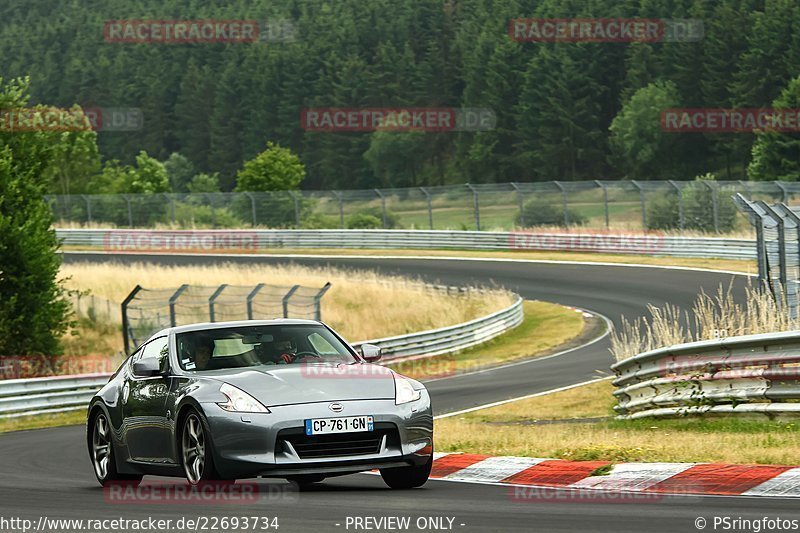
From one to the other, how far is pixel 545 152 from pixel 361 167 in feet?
81.9

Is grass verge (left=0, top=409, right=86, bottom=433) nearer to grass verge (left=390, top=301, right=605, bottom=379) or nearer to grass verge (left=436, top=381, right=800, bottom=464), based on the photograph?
grass verge (left=436, top=381, right=800, bottom=464)

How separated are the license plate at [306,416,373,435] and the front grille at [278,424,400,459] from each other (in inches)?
1.3

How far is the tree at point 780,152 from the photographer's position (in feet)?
243

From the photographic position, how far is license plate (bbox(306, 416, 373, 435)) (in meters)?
9.17

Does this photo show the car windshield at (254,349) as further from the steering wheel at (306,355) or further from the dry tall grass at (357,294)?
the dry tall grass at (357,294)

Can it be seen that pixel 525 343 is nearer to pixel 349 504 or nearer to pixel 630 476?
pixel 630 476

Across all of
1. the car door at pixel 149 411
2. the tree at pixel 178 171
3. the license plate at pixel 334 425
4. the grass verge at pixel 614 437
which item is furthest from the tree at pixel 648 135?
the license plate at pixel 334 425

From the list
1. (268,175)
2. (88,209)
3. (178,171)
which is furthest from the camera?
(178,171)

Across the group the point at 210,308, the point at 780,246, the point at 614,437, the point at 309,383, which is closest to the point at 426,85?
the point at 210,308

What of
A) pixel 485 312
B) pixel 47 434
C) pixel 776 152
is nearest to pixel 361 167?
pixel 776 152

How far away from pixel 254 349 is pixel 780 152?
68.7 meters

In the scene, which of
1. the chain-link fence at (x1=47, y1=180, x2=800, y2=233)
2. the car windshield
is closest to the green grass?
the chain-link fence at (x1=47, y1=180, x2=800, y2=233)

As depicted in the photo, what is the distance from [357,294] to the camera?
37375 millimetres

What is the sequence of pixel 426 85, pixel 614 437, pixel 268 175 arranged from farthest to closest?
pixel 426 85, pixel 268 175, pixel 614 437
